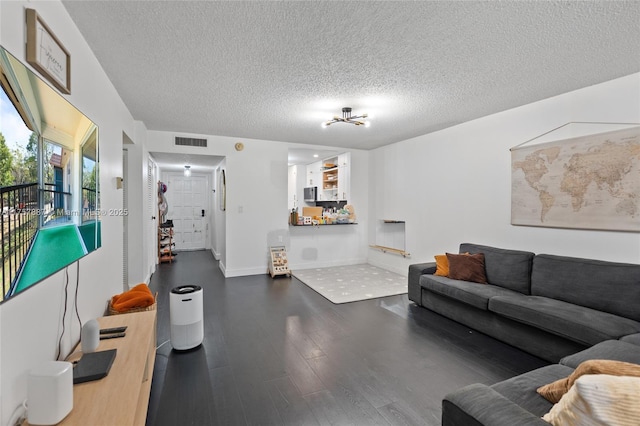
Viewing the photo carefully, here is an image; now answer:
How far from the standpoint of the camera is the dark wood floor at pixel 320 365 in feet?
6.56

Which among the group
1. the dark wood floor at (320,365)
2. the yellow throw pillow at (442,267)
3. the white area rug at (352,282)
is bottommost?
the dark wood floor at (320,365)

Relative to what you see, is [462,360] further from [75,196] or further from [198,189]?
[198,189]

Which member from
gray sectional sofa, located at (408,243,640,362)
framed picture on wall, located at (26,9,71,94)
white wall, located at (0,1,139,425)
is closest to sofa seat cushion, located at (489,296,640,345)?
gray sectional sofa, located at (408,243,640,362)

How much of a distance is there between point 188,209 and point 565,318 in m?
8.72

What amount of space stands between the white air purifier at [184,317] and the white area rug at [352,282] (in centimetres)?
A: 195

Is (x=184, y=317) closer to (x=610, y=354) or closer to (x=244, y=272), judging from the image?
(x=244, y=272)

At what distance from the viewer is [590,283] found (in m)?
2.73

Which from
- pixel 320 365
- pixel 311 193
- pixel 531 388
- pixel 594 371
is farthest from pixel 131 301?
pixel 311 193

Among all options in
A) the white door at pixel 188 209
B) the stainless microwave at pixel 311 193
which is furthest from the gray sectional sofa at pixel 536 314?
the white door at pixel 188 209

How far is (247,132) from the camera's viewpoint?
5.15 meters

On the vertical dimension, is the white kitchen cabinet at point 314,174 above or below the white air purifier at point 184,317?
above

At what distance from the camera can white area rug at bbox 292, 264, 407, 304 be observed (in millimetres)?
4512

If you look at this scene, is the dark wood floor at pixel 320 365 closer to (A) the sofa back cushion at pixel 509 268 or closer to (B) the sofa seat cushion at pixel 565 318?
(B) the sofa seat cushion at pixel 565 318

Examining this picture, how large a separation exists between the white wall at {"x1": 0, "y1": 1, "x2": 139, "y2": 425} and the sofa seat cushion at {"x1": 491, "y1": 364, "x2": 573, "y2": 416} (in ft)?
7.23
